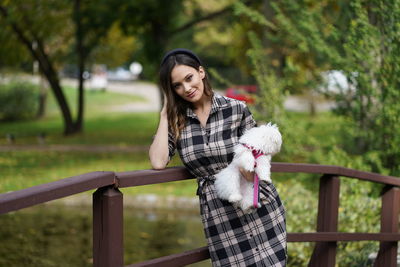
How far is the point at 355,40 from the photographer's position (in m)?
5.59

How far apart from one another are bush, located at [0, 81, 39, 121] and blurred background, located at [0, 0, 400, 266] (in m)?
1.21

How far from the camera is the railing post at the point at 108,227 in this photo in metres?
2.84

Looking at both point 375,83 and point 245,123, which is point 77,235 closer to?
point 375,83

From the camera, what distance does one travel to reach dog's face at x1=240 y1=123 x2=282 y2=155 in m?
3.09

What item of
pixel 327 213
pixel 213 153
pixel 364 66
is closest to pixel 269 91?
pixel 364 66

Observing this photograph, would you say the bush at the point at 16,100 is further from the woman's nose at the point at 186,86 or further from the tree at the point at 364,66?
the woman's nose at the point at 186,86

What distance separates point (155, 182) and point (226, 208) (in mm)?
380

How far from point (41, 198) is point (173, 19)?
17118 mm

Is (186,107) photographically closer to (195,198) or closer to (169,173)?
(169,173)

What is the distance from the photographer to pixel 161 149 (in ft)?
10.6

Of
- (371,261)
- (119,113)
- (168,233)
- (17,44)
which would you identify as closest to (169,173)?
(371,261)

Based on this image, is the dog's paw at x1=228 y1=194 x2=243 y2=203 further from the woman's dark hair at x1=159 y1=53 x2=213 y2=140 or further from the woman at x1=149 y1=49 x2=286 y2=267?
A: the woman's dark hair at x1=159 y1=53 x2=213 y2=140

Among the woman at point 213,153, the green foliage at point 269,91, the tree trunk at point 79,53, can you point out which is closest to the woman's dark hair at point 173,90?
the woman at point 213,153

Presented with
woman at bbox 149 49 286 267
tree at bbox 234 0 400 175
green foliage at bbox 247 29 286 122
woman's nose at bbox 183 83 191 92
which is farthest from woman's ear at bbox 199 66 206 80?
green foliage at bbox 247 29 286 122
